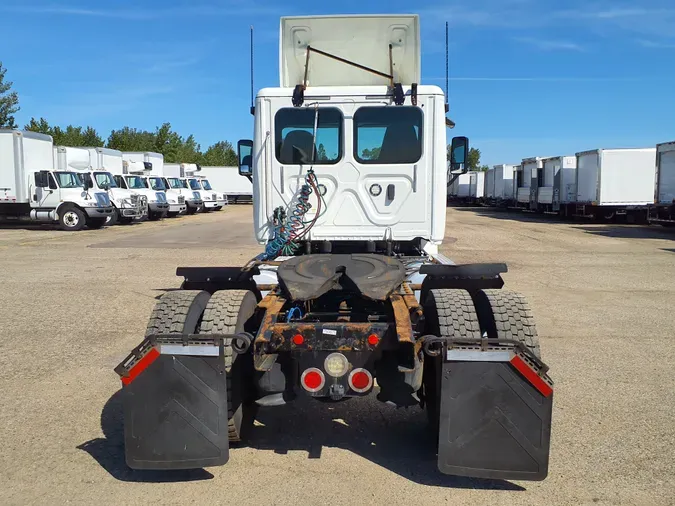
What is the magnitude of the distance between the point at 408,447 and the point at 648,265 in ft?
38.2

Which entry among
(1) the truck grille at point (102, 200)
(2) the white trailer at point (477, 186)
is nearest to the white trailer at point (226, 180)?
(2) the white trailer at point (477, 186)

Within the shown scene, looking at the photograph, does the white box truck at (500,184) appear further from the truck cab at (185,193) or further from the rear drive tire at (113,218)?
the rear drive tire at (113,218)

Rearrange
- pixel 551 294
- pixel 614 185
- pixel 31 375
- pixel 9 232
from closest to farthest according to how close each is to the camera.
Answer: pixel 31 375
pixel 551 294
pixel 9 232
pixel 614 185

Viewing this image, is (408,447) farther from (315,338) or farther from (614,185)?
(614,185)

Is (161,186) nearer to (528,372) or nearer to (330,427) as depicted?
(330,427)

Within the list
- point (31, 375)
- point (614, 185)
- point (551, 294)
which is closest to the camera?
point (31, 375)

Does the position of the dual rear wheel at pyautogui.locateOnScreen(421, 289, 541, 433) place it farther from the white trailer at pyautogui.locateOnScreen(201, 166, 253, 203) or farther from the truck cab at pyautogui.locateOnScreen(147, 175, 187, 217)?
the white trailer at pyautogui.locateOnScreen(201, 166, 253, 203)

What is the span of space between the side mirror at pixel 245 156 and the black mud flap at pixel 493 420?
3.77m

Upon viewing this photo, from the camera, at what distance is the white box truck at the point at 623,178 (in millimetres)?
26141

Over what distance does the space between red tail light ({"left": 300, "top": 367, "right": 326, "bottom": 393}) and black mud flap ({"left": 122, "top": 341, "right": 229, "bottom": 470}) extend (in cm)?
47

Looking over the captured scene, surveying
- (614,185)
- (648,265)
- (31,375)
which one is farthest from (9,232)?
(614,185)

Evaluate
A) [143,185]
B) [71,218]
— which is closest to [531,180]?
[143,185]

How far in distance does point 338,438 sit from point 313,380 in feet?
3.12

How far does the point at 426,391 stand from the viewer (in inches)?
166
